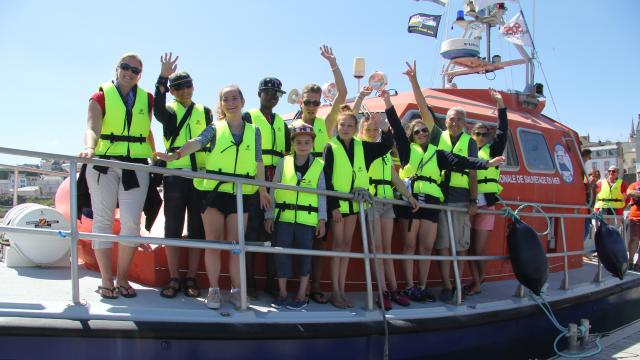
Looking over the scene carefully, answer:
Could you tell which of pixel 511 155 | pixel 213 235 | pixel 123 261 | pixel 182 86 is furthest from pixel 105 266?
pixel 511 155

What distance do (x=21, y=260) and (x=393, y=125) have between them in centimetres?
301

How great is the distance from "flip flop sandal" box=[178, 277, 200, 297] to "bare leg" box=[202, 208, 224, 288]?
0.20 metres

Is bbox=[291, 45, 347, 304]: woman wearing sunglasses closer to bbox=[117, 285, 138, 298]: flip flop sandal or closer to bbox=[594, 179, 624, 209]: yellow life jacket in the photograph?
bbox=[117, 285, 138, 298]: flip flop sandal

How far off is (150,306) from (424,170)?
2.24 m

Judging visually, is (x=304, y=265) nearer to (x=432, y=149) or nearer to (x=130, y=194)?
(x=130, y=194)

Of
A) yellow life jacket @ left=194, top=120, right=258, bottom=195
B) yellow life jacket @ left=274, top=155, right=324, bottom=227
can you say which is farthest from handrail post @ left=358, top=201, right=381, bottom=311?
yellow life jacket @ left=194, top=120, right=258, bottom=195

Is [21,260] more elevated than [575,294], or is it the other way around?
[21,260]

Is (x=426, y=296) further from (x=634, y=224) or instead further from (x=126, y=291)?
(x=634, y=224)

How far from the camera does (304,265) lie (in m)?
3.40

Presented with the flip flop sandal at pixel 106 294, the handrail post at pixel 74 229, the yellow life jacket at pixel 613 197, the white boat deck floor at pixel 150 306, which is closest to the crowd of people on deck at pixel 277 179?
the flip flop sandal at pixel 106 294

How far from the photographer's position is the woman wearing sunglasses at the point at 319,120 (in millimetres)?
3707

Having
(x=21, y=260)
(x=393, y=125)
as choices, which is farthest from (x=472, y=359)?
(x=21, y=260)

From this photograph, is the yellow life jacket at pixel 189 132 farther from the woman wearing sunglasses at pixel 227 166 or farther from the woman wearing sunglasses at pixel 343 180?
the woman wearing sunglasses at pixel 343 180

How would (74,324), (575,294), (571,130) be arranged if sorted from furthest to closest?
(571,130), (575,294), (74,324)
